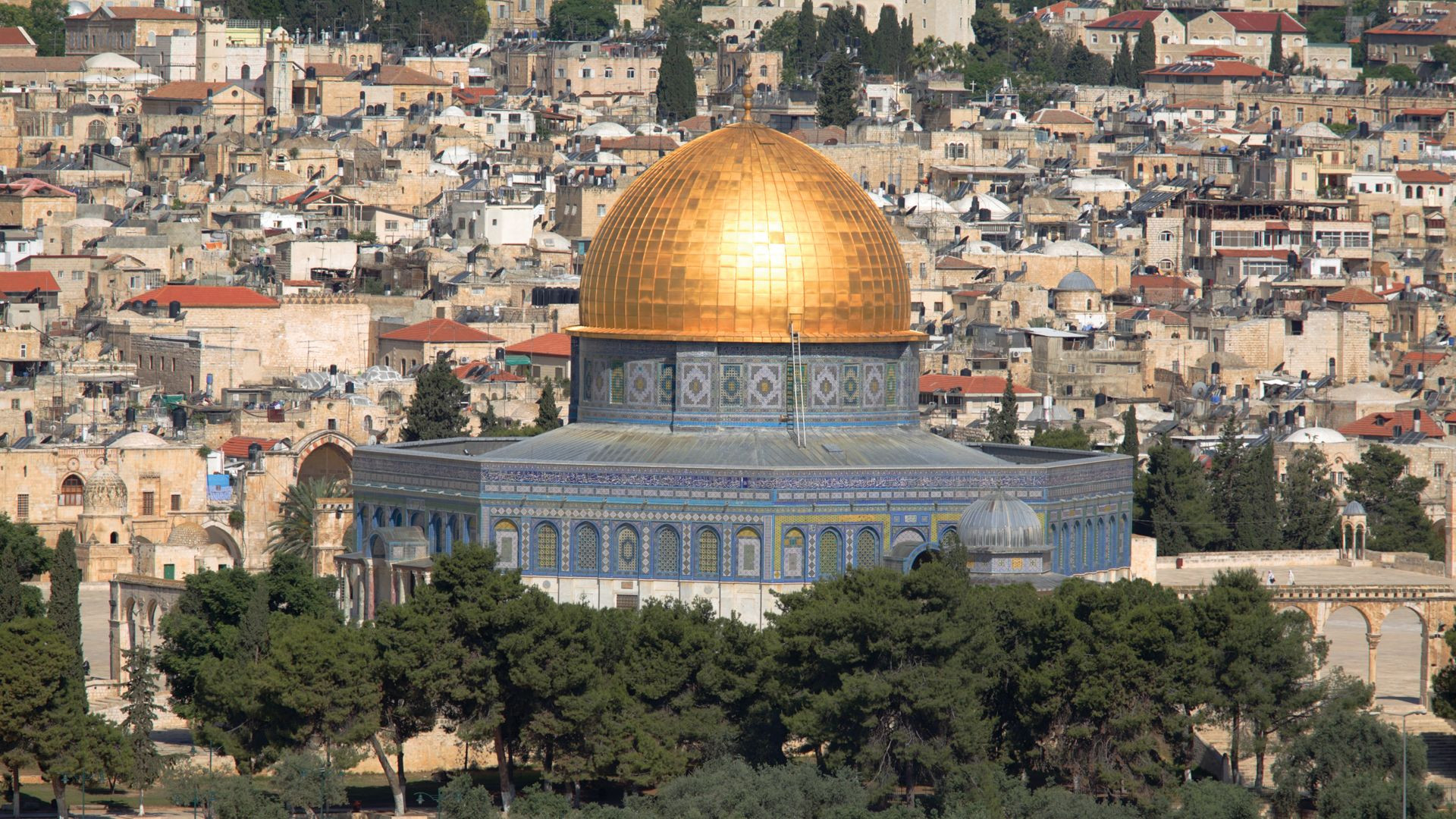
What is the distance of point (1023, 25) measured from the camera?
439 ft

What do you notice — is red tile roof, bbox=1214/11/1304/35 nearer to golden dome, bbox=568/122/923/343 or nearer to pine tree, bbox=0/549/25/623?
golden dome, bbox=568/122/923/343

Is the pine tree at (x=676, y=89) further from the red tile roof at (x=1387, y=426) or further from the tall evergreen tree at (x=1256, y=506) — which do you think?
the tall evergreen tree at (x=1256, y=506)

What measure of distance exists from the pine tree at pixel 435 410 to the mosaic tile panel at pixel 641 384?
1160 centimetres

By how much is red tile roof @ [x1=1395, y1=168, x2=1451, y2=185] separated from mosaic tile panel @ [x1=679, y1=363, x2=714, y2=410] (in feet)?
189

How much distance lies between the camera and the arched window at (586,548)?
46.2 meters

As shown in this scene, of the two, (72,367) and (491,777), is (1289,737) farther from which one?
(72,367)

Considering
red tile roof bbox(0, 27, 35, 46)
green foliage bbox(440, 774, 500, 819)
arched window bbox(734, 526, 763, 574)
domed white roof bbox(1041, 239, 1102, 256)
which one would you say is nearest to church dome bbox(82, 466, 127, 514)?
arched window bbox(734, 526, 763, 574)

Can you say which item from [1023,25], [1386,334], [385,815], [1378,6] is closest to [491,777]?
[385,815]

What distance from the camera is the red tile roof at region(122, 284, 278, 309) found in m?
79.2

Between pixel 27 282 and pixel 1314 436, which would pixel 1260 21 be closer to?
pixel 27 282

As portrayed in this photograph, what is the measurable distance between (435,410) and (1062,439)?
385 inches

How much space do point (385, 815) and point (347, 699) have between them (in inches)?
62.2

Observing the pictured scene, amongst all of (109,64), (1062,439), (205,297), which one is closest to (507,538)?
(1062,439)

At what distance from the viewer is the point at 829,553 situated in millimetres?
45938
